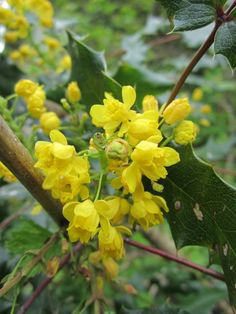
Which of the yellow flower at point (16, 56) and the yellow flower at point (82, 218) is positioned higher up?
the yellow flower at point (82, 218)

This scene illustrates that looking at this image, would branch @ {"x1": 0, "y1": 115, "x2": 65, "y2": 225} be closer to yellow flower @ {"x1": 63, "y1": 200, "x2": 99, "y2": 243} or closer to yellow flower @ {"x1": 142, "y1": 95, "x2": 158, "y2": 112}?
yellow flower @ {"x1": 63, "y1": 200, "x2": 99, "y2": 243}

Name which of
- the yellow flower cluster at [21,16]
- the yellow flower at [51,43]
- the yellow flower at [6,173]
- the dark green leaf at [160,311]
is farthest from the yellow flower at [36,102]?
the yellow flower at [51,43]

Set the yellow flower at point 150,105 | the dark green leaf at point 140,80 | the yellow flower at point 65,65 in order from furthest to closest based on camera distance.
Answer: the yellow flower at point 65,65
the dark green leaf at point 140,80
the yellow flower at point 150,105

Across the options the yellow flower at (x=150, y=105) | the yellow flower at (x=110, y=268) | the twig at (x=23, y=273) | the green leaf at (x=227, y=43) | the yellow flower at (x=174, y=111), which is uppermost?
the green leaf at (x=227, y=43)

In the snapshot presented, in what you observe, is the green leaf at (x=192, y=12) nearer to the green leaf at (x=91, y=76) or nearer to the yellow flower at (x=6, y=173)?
the green leaf at (x=91, y=76)

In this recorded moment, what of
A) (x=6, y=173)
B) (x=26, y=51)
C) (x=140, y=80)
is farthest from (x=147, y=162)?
(x=26, y=51)

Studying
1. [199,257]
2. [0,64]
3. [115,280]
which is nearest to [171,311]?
[115,280]

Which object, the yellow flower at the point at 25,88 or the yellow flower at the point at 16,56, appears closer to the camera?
the yellow flower at the point at 25,88
